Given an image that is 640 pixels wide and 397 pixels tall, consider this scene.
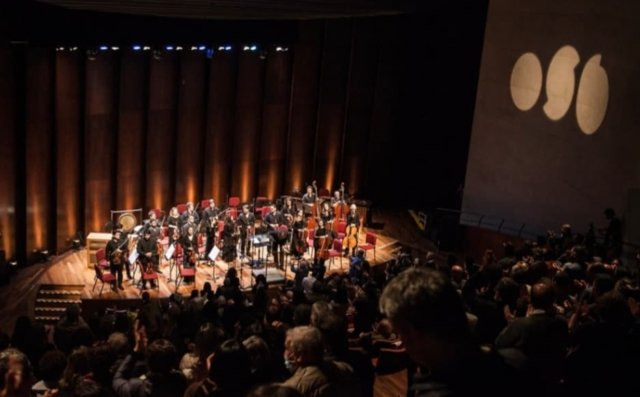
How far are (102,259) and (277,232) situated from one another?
2958 millimetres

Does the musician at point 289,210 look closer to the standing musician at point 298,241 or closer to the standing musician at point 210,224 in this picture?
the standing musician at point 298,241

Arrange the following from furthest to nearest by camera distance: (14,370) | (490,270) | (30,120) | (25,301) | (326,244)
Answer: (326,244)
(30,120)
(25,301)
(490,270)
(14,370)

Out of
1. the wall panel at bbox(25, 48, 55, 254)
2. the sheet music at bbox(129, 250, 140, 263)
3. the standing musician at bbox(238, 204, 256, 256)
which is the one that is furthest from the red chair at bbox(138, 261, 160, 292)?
the wall panel at bbox(25, 48, 55, 254)

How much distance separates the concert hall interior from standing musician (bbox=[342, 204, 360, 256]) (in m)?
0.04

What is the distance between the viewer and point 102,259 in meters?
12.3

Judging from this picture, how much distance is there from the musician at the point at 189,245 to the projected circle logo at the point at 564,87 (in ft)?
21.6

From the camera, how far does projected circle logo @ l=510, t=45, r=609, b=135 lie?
43.8ft

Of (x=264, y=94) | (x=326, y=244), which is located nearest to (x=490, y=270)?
(x=326, y=244)

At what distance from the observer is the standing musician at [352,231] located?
14.4 metres

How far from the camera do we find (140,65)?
14.7 metres

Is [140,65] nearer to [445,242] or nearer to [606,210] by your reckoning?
[445,242]

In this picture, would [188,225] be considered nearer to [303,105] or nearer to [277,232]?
[277,232]

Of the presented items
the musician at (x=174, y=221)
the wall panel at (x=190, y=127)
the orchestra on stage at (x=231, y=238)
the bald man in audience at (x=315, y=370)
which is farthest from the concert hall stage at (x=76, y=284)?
the bald man in audience at (x=315, y=370)

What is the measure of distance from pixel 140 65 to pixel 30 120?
2.58 metres
